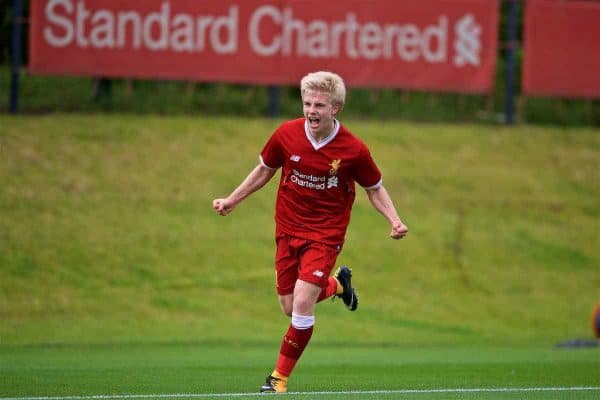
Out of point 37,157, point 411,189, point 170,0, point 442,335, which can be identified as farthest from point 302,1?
point 442,335

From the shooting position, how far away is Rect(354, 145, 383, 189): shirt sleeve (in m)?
9.70

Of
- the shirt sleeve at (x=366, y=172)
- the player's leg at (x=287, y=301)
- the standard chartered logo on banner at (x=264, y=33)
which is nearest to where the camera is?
the shirt sleeve at (x=366, y=172)

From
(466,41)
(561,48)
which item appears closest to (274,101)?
(466,41)

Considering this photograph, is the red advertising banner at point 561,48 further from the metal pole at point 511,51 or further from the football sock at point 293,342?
the football sock at point 293,342

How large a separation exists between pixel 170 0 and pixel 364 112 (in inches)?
198

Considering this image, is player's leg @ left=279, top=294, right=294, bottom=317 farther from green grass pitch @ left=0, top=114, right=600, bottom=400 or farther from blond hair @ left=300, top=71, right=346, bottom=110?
green grass pitch @ left=0, top=114, right=600, bottom=400

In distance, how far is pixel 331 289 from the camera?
10.6m

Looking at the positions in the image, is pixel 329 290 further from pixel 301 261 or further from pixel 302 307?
pixel 302 307

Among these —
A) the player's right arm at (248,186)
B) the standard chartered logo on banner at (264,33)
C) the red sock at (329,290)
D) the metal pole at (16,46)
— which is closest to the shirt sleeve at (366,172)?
the player's right arm at (248,186)

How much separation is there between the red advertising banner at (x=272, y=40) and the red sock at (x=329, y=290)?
1172 centimetres

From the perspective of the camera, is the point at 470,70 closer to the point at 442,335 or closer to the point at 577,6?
the point at 577,6

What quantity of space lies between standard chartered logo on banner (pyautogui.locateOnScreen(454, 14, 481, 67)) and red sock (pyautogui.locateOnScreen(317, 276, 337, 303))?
42.0ft

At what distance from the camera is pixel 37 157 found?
21.1 metres

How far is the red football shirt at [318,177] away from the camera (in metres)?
9.63
